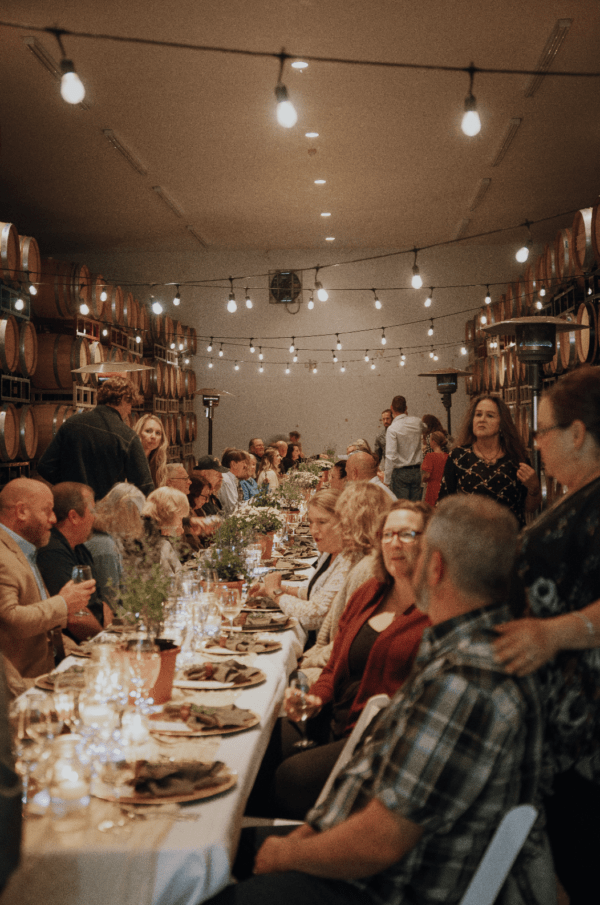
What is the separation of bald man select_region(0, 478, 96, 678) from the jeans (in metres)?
7.40

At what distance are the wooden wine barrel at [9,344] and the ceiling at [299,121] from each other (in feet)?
7.29

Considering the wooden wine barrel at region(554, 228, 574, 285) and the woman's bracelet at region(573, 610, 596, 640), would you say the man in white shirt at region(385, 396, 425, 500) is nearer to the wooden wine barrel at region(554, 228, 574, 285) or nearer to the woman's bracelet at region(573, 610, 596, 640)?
the wooden wine barrel at region(554, 228, 574, 285)

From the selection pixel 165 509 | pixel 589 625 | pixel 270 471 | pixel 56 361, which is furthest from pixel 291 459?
pixel 589 625

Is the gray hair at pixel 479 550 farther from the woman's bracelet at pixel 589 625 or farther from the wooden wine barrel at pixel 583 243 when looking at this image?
the wooden wine barrel at pixel 583 243

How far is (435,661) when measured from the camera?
5.08 feet

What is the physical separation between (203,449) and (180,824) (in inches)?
587

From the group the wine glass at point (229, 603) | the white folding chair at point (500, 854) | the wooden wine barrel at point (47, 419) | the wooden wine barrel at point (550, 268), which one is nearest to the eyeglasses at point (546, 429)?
the white folding chair at point (500, 854)

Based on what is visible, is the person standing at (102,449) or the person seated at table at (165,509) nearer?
the person seated at table at (165,509)

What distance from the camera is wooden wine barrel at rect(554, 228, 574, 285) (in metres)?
7.07

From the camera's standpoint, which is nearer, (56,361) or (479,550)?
(479,550)

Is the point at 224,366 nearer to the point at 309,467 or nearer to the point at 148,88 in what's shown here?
the point at 309,467

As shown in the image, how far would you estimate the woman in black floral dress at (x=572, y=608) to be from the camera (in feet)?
5.97

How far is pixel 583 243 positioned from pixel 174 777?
5993 millimetres

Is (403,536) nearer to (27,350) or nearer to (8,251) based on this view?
(8,251)
